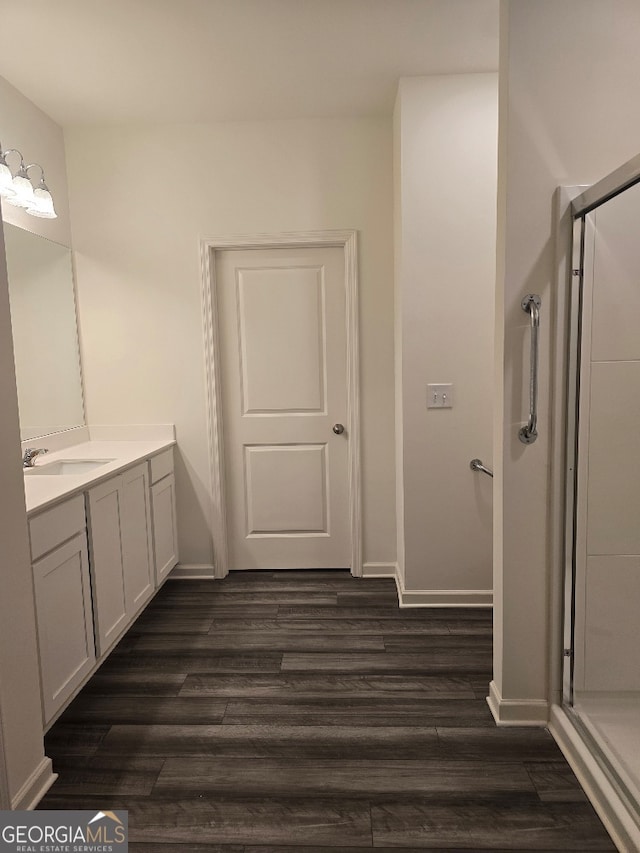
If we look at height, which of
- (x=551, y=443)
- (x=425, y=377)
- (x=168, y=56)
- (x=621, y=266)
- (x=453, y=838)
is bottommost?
(x=453, y=838)

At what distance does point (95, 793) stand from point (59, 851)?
27 cm

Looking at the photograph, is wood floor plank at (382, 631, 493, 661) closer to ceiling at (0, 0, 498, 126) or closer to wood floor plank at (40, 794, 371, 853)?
wood floor plank at (40, 794, 371, 853)

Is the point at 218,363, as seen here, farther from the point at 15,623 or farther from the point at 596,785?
the point at 596,785

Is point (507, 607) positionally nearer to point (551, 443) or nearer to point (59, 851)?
point (551, 443)

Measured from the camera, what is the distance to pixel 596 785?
1.61m

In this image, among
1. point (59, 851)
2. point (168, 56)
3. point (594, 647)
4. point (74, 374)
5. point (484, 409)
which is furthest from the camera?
point (74, 374)

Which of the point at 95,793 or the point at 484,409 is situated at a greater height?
the point at 484,409

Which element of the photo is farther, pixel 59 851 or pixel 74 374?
pixel 74 374

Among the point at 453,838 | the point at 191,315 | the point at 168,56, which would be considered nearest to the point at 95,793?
the point at 453,838

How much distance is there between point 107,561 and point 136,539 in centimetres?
33

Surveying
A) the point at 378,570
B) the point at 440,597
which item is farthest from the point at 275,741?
the point at 378,570

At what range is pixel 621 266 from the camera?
180 cm

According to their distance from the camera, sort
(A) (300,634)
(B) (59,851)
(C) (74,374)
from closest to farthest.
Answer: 1. (B) (59,851)
2. (A) (300,634)
3. (C) (74,374)

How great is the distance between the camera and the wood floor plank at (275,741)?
6.08ft
